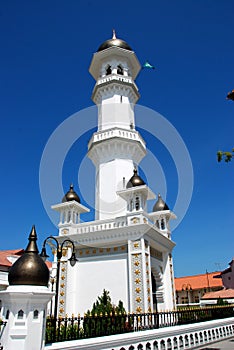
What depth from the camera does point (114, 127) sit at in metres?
20.5

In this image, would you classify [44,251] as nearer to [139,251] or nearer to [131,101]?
[139,251]

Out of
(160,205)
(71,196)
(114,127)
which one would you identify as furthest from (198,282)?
(71,196)

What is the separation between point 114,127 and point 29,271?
15.8 m

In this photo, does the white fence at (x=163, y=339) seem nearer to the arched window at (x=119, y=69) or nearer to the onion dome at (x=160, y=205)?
the onion dome at (x=160, y=205)

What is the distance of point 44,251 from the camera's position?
1110 cm

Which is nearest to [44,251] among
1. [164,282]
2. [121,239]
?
[121,239]

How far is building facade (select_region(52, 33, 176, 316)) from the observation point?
14.9 meters

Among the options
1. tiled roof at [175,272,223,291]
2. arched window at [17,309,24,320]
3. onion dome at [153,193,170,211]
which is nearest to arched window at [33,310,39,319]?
arched window at [17,309,24,320]

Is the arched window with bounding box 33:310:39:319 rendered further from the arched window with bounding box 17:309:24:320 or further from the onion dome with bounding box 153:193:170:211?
the onion dome with bounding box 153:193:170:211

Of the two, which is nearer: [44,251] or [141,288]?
[44,251]

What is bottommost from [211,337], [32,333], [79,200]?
[211,337]

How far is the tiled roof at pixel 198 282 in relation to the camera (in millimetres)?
47397

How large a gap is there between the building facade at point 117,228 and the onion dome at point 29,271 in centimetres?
919

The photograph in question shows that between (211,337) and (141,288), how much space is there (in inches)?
144
